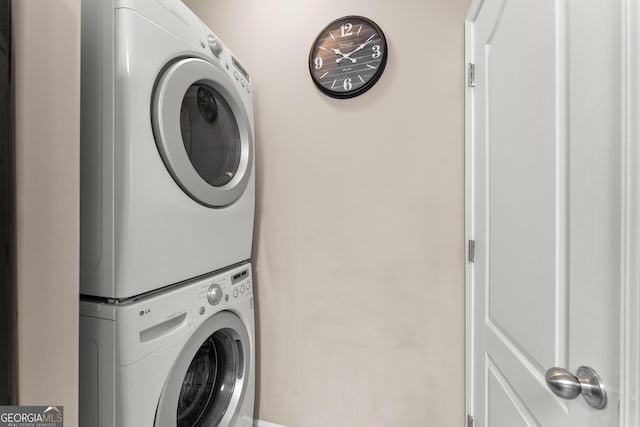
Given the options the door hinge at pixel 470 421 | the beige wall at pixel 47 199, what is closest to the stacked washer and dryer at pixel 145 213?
the beige wall at pixel 47 199

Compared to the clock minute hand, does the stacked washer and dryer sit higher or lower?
lower

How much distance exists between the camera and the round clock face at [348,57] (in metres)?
1.37

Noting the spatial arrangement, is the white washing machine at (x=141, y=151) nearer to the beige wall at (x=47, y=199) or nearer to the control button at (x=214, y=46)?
the control button at (x=214, y=46)

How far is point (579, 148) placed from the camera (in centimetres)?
60

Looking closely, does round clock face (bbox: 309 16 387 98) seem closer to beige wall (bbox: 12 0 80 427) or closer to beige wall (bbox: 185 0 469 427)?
beige wall (bbox: 185 0 469 427)

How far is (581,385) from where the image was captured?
0.55 m

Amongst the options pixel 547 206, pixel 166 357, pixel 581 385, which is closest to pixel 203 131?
pixel 166 357

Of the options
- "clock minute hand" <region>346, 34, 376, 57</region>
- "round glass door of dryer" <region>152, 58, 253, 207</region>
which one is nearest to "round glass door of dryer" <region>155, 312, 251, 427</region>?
"round glass door of dryer" <region>152, 58, 253, 207</region>

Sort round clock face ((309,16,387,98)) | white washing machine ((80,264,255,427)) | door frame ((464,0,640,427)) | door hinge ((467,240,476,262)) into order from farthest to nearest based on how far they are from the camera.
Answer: round clock face ((309,16,387,98)) → door hinge ((467,240,476,262)) → white washing machine ((80,264,255,427)) → door frame ((464,0,640,427))

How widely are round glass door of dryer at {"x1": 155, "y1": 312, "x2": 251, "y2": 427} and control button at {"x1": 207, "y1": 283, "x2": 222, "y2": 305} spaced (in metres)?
0.06

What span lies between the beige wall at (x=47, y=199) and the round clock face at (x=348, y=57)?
1058 millimetres

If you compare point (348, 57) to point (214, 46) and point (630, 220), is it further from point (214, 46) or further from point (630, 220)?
point (630, 220)

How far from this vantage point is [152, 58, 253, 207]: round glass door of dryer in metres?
0.88

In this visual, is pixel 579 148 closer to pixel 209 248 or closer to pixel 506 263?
pixel 506 263
